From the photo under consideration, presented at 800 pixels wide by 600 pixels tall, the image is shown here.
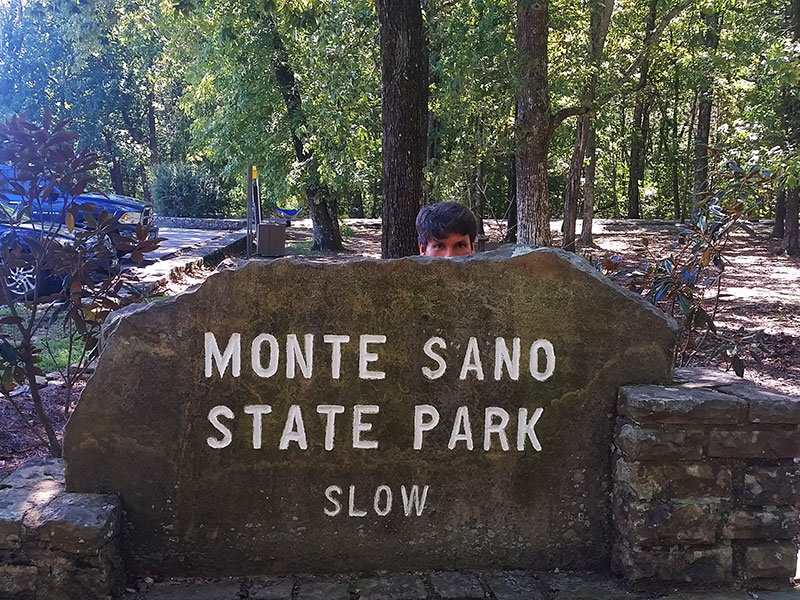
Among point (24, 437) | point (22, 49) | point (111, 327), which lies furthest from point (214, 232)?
point (111, 327)

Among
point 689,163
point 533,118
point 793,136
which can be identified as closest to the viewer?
point 533,118

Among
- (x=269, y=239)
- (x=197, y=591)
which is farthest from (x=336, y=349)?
(x=269, y=239)

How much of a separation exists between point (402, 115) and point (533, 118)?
281 centimetres

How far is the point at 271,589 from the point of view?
2.90 metres

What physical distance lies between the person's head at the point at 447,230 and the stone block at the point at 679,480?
4.26 feet

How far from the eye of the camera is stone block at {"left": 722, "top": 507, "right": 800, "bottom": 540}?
294 cm

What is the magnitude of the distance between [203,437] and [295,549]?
585mm

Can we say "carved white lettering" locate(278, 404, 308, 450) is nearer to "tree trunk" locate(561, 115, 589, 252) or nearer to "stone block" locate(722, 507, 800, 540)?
"stone block" locate(722, 507, 800, 540)

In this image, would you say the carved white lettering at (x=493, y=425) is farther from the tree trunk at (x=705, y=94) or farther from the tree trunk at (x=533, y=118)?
the tree trunk at (x=705, y=94)

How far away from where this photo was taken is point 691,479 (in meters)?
2.92

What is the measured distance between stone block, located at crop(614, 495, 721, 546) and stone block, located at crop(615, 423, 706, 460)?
0.61 ft

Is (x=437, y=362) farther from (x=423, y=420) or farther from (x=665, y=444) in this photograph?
(x=665, y=444)

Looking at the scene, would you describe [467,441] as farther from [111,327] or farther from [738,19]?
[738,19]

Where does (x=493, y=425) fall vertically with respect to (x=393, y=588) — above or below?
above
